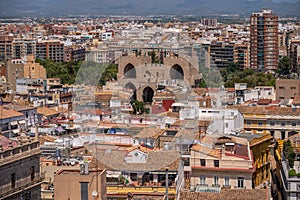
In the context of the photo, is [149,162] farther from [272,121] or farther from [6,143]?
[272,121]

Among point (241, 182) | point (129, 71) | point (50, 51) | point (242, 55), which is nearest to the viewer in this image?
point (241, 182)

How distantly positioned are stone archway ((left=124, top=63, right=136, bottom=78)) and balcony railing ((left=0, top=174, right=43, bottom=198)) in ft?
37.6

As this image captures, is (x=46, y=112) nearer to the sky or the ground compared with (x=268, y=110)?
nearer to the ground

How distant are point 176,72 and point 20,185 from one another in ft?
36.8

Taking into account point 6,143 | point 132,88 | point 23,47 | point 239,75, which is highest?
point 6,143

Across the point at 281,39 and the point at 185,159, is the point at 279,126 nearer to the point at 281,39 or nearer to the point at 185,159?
the point at 185,159

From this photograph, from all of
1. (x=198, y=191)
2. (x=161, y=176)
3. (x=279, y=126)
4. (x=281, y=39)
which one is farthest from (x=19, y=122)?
(x=281, y=39)

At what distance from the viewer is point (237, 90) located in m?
13.3

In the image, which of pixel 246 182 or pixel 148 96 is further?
pixel 148 96

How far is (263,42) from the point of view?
23.4 meters

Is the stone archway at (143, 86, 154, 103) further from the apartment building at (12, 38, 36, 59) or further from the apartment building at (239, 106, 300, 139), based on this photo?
the apartment building at (12, 38, 36, 59)

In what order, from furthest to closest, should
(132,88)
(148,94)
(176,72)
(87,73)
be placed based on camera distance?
(87,73) < (176,72) < (132,88) < (148,94)

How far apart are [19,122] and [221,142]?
320cm

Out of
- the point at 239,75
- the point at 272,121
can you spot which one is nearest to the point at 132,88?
the point at 239,75
